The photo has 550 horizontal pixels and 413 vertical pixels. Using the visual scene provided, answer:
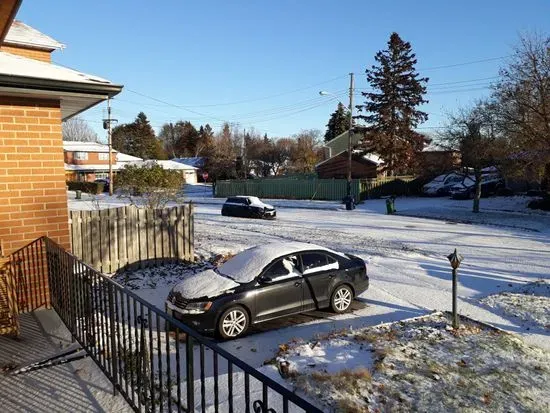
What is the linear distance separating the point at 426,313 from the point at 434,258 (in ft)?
16.6

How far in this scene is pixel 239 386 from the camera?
5098mm

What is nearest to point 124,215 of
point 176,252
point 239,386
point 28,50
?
point 176,252

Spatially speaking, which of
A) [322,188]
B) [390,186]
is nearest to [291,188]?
[322,188]

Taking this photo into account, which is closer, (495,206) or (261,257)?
(261,257)

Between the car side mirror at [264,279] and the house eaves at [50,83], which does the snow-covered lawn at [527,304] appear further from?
the house eaves at [50,83]

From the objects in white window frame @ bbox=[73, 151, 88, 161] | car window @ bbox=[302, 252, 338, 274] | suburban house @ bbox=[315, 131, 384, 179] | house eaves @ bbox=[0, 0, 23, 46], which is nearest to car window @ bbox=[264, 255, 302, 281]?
car window @ bbox=[302, 252, 338, 274]

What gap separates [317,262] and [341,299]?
893 mm

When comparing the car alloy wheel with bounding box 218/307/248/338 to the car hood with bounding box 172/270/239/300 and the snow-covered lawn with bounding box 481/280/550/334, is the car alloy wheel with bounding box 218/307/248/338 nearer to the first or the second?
the car hood with bounding box 172/270/239/300

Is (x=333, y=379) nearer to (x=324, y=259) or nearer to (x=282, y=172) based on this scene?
(x=324, y=259)

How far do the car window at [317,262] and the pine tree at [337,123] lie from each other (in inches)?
2484

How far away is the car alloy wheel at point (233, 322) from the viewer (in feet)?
23.9

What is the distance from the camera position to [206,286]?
25.0 ft

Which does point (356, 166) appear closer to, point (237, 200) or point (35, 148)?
point (237, 200)

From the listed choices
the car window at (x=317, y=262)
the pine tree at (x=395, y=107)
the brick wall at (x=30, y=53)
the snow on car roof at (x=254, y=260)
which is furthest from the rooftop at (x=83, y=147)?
the car window at (x=317, y=262)
